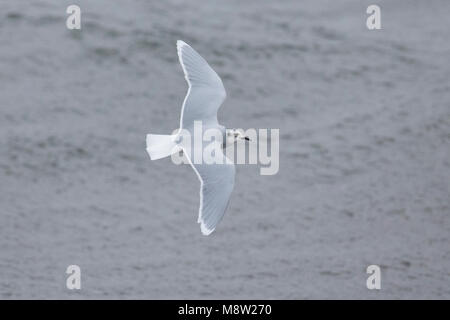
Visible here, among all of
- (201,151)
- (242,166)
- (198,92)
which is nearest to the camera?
(201,151)

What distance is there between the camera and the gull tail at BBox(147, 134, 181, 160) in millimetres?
5457

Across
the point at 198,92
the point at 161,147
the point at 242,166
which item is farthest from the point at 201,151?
the point at 242,166

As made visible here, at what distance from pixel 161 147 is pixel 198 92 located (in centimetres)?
63

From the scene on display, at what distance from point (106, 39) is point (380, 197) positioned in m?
2.83

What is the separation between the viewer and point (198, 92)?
6.03 meters

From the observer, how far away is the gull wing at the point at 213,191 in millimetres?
5332

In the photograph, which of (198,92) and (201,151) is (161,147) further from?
(198,92)

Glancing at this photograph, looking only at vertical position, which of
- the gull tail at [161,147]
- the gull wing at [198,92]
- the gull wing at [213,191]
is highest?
the gull wing at [198,92]

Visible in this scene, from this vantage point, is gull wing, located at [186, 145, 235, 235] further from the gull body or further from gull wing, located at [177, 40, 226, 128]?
gull wing, located at [177, 40, 226, 128]

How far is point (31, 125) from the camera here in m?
7.70

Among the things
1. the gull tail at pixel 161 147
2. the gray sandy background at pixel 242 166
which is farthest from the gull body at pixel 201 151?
the gray sandy background at pixel 242 166

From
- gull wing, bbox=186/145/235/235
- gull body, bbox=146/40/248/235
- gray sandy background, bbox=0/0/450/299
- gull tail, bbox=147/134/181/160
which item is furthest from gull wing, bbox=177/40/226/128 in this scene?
gray sandy background, bbox=0/0/450/299

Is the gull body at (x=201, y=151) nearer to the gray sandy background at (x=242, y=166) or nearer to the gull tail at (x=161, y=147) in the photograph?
the gull tail at (x=161, y=147)

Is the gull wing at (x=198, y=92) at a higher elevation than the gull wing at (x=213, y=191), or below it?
higher
